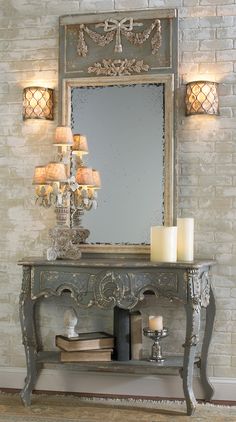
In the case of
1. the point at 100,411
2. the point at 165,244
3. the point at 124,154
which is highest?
the point at 124,154

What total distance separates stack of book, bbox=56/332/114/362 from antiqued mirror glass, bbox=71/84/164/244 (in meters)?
0.64

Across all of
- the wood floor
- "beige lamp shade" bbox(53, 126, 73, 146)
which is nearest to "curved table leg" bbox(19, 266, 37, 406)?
the wood floor

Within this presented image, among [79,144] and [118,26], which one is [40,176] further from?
[118,26]

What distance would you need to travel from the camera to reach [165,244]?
3.93 metres

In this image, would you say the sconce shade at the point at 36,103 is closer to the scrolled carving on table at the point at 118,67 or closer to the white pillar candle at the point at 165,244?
the scrolled carving on table at the point at 118,67

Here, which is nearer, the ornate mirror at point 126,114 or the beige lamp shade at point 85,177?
the beige lamp shade at point 85,177

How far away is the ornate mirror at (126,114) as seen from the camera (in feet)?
14.1

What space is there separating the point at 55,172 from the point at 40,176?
13 cm

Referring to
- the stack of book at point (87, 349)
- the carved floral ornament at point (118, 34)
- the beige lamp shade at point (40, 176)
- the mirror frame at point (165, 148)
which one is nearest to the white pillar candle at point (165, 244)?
the mirror frame at point (165, 148)

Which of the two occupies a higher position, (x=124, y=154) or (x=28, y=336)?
(x=124, y=154)

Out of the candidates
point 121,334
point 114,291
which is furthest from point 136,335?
point 114,291

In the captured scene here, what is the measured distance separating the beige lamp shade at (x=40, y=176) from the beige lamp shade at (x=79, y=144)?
25 centimetres

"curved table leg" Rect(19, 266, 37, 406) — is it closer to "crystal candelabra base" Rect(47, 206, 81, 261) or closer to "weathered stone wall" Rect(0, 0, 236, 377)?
"crystal candelabra base" Rect(47, 206, 81, 261)

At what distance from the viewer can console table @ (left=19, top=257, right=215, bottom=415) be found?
385 cm
